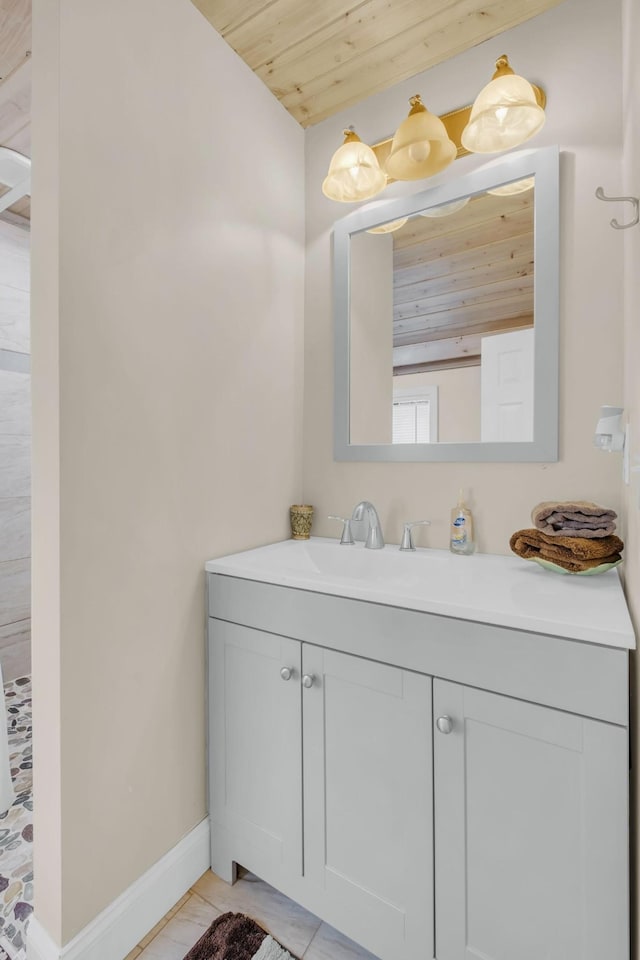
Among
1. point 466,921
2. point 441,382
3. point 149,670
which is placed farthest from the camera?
point 441,382

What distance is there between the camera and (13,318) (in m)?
2.49

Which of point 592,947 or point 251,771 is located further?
point 251,771

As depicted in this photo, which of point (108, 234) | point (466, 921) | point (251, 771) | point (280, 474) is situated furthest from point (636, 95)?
point (251, 771)

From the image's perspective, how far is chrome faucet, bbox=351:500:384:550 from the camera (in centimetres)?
160

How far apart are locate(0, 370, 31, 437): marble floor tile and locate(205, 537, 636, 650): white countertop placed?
174 centimetres

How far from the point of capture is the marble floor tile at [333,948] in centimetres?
115

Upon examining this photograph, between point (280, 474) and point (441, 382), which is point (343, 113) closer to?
point (441, 382)

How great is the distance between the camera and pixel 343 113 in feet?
5.77

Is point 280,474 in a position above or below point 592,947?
above

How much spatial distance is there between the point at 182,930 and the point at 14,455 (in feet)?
7.28

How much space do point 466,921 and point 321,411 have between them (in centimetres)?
149

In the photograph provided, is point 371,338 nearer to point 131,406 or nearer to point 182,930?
point 131,406

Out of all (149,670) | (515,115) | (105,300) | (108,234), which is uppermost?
(515,115)

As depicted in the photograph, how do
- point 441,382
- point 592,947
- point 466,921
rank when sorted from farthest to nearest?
point 441,382 < point 466,921 < point 592,947
